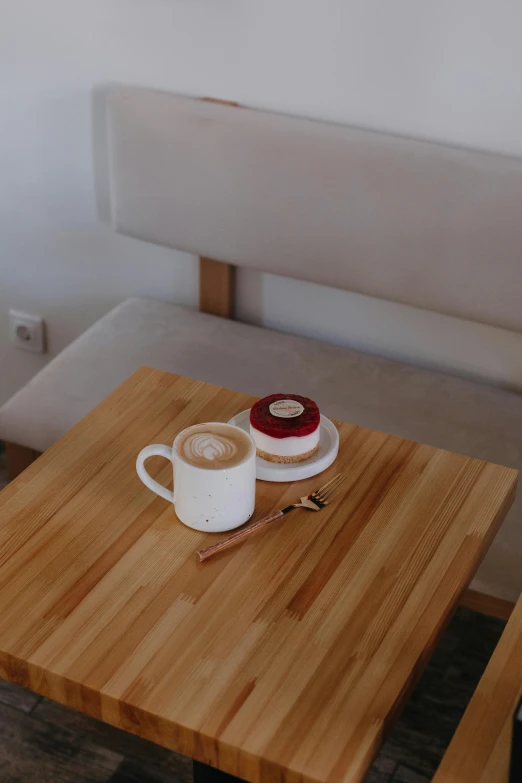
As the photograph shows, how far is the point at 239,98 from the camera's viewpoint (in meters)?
1.91

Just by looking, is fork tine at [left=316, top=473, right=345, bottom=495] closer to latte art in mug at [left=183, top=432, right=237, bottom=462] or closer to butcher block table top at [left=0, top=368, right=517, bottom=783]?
butcher block table top at [left=0, top=368, right=517, bottom=783]

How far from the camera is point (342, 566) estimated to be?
1.09 m

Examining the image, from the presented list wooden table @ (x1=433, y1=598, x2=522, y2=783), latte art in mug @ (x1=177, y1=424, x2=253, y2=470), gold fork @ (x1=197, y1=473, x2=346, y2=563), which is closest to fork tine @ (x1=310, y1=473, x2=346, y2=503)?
gold fork @ (x1=197, y1=473, x2=346, y2=563)

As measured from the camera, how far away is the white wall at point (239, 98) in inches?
67.1

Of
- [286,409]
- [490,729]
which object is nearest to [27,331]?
[286,409]

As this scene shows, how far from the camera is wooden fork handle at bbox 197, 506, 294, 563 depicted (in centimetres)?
109

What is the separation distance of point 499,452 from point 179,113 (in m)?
0.92

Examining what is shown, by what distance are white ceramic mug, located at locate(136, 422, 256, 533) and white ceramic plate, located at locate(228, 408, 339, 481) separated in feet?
0.26

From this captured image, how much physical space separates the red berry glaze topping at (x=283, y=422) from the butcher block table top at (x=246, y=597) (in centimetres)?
7

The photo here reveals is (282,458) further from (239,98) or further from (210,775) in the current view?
(239,98)

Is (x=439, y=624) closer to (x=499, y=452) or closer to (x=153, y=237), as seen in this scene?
(x=499, y=452)

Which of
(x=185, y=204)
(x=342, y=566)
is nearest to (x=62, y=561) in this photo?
(x=342, y=566)

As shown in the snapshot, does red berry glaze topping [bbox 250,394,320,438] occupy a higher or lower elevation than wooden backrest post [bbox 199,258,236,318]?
higher

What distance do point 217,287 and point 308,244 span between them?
0.30 m
